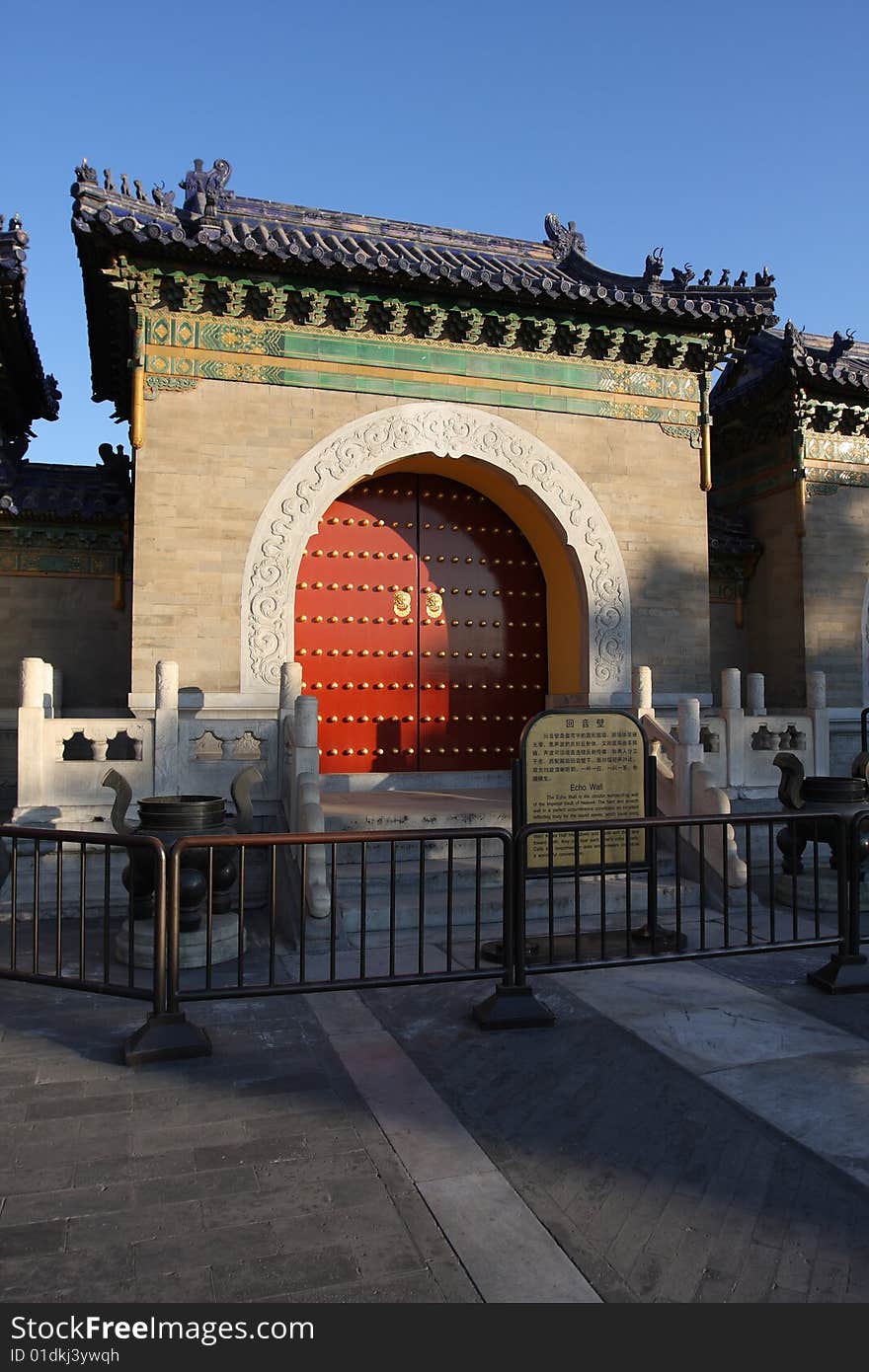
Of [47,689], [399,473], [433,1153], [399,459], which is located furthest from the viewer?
[399,473]

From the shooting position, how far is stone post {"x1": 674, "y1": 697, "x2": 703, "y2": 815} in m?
7.40

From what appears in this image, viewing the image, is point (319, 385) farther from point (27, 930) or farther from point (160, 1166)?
point (160, 1166)

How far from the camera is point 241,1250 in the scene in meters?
2.39

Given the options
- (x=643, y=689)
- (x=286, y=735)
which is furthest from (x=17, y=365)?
(x=643, y=689)

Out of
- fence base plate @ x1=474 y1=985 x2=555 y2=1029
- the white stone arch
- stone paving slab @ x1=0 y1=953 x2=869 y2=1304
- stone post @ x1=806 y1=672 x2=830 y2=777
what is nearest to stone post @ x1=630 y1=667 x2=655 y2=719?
the white stone arch

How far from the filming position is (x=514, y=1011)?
13.7 ft

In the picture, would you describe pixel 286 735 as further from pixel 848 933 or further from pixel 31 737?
pixel 848 933

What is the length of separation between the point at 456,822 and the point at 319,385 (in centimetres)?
465

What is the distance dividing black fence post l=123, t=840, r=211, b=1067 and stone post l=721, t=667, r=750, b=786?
607cm

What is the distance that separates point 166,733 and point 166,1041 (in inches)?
148

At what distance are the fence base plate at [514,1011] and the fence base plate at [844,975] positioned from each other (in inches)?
64.2

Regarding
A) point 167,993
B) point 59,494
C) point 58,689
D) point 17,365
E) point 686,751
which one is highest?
point 17,365

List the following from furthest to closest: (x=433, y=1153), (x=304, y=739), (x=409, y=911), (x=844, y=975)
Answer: (x=304, y=739), (x=409, y=911), (x=844, y=975), (x=433, y=1153)
